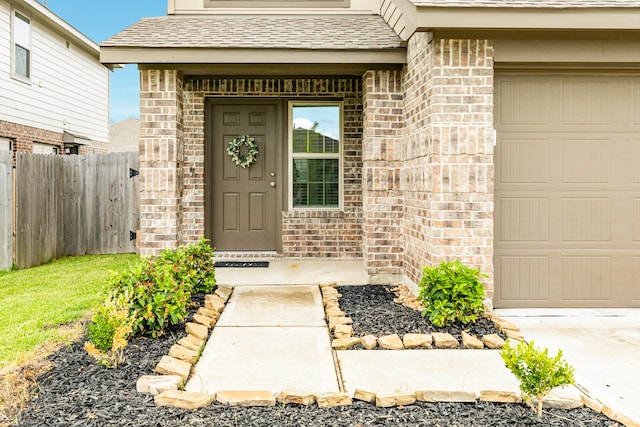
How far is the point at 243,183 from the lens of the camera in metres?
7.75

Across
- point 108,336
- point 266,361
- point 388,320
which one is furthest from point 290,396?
point 388,320

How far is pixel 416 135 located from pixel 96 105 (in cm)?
1259

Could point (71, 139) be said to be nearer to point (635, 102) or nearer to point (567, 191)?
point (567, 191)

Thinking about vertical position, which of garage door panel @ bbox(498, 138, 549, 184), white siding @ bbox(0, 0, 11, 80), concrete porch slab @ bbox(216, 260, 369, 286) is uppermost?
white siding @ bbox(0, 0, 11, 80)

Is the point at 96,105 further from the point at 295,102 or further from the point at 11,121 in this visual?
the point at 295,102

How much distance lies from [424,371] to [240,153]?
5179mm

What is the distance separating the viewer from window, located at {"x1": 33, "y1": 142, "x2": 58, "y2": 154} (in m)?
11.5

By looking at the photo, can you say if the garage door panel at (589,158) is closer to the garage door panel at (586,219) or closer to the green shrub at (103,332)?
the garage door panel at (586,219)

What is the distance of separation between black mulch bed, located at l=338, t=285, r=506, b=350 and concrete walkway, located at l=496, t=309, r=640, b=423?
0.42m

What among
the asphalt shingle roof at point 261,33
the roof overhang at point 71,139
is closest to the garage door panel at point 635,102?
the asphalt shingle roof at point 261,33

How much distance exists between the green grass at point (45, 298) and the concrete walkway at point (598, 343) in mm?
3480

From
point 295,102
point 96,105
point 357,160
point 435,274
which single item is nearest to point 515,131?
point 435,274

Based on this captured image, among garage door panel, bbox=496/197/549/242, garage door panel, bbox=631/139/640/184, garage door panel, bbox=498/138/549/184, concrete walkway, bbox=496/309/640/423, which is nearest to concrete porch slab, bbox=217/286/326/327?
concrete walkway, bbox=496/309/640/423

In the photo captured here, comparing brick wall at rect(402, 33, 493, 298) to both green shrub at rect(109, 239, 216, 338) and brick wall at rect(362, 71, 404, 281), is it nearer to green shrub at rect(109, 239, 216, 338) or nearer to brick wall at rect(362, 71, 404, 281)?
brick wall at rect(362, 71, 404, 281)
